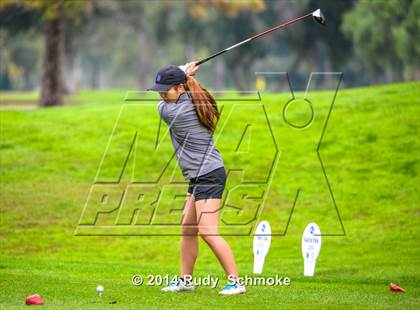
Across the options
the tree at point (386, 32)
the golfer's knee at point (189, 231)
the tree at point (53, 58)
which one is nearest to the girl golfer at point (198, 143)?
the golfer's knee at point (189, 231)

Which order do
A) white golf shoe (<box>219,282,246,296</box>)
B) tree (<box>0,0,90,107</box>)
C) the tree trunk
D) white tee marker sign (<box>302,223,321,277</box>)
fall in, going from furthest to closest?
the tree trunk
tree (<box>0,0,90,107</box>)
white tee marker sign (<box>302,223,321,277</box>)
white golf shoe (<box>219,282,246,296</box>)

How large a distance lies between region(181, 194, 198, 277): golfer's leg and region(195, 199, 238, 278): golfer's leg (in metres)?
0.23

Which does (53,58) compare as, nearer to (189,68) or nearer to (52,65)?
(52,65)

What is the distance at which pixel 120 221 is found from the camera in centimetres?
1886

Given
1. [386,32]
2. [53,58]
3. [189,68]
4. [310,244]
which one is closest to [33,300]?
[189,68]

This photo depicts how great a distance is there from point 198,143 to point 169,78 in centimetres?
73

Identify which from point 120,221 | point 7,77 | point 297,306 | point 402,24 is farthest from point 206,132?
point 7,77

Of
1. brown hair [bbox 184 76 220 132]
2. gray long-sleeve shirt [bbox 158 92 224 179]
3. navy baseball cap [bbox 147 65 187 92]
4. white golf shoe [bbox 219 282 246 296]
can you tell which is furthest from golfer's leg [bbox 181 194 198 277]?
navy baseball cap [bbox 147 65 187 92]

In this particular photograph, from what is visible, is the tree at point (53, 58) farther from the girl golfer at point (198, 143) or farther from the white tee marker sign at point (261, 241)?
the girl golfer at point (198, 143)

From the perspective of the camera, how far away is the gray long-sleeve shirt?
32.1ft

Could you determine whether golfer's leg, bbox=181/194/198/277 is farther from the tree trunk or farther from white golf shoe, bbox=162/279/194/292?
the tree trunk

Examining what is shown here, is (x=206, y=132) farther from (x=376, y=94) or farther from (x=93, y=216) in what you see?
(x=376, y=94)

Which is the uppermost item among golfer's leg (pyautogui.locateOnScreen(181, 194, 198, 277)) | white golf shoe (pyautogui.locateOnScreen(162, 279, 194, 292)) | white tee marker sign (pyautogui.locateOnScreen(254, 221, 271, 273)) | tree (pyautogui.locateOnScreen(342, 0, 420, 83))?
tree (pyautogui.locateOnScreen(342, 0, 420, 83))

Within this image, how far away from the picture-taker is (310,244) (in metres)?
12.9
